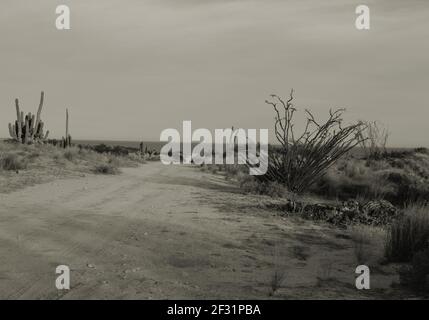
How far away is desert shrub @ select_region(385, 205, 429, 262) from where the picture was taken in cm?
629

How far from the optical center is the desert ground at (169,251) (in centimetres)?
487

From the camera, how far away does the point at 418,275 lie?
5168mm

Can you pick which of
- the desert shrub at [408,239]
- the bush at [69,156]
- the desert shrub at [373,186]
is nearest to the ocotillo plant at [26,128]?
the bush at [69,156]

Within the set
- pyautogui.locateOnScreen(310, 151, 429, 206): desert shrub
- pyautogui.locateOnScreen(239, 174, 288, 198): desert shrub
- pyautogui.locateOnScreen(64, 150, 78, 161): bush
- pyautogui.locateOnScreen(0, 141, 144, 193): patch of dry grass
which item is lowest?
pyautogui.locateOnScreen(310, 151, 429, 206): desert shrub

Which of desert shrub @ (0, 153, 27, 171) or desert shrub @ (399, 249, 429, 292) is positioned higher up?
desert shrub @ (0, 153, 27, 171)

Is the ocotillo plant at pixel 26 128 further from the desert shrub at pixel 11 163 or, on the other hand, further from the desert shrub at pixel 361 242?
the desert shrub at pixel 361 242

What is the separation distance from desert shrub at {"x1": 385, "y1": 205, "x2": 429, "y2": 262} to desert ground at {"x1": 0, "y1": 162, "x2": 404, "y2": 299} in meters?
0.44

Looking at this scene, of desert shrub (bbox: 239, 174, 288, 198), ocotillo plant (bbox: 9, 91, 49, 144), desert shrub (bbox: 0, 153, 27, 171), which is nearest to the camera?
desert shrub (bbox: 239, 174, 288, 198)

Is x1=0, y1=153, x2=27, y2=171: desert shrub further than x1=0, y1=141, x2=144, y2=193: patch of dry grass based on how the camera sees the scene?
Yes

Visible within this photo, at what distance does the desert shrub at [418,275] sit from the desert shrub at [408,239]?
2.50 ft

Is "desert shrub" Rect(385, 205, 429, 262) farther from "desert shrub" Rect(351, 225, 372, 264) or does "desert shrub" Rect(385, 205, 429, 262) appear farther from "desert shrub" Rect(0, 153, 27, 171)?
"desert shrub" Rect(0, 153, 27, 171)

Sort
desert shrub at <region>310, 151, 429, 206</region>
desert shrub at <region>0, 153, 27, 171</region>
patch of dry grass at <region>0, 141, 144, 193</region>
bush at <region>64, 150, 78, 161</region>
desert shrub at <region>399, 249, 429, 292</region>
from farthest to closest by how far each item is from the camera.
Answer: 1. bush at <region>64, 150, 78, 161</region>
2. desert shrub at <region>310, 151, 429, 206</region>
3. desert shrub at <region>0, 153, 27, 171</region>
4. patch of dry grass at <region>0, 141, 144, 193</region>
5. desert shrub at <region>399, 249, 429, 292</region>

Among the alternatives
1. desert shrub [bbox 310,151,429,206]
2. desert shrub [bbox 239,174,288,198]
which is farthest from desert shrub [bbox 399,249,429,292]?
desert shrub [bbox 310,151,429,206]

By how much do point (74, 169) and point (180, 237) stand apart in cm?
1067
